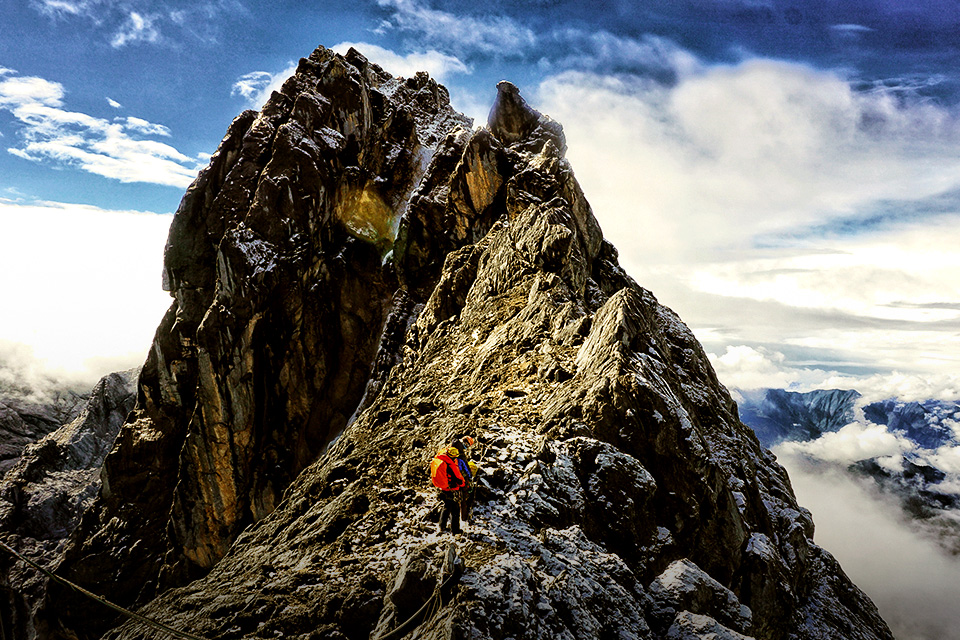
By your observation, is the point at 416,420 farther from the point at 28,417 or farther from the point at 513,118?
the point at 28,417

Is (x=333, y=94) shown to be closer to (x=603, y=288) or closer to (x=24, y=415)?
(x=603, y=288)

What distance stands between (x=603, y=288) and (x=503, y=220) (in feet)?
23.2

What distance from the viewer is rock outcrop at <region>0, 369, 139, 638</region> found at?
4669cm

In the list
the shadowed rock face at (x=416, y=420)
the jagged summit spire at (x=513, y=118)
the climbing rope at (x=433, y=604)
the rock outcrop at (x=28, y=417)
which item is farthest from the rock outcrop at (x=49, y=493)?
the climbing rope at (x=433, y=604)

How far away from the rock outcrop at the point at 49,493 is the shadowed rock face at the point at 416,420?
69.2ft

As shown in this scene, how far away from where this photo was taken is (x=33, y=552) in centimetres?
4953

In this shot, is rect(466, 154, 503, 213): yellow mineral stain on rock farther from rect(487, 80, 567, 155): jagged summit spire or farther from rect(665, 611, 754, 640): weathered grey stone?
rect(665, 611, 754, 640): weathered grey stone

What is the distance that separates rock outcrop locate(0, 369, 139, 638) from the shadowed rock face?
2109cm

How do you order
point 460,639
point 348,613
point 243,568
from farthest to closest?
point 243,568
point 348,613
point 460,639

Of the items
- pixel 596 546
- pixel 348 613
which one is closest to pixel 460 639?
pixel 348 613

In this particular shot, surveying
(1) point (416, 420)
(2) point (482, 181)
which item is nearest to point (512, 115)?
(2) point (482, 181)

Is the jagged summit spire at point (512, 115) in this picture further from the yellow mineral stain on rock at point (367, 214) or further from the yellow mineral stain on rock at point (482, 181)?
the yellow mineral stain on rock at point (367, 214)

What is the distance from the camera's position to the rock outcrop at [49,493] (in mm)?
46688

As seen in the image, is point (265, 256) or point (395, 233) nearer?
point (265, 256)
